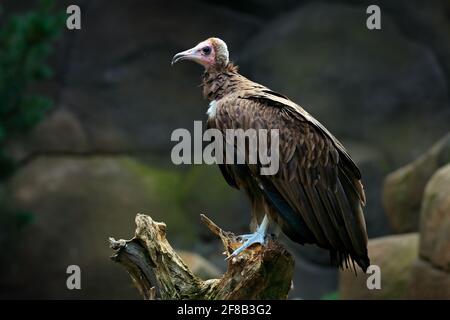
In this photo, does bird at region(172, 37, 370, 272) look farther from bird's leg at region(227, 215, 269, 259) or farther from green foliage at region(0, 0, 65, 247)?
green foliage at region(0, 0, 65, 247)

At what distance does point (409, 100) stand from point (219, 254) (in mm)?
2852

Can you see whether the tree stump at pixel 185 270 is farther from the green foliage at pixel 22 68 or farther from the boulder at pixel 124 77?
the boulder at pixel 124 77

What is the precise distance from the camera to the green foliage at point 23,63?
8062mm

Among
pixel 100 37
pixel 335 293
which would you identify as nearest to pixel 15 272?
pixel 100 37

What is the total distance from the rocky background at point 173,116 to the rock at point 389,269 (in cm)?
156

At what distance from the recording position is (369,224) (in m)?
9.19

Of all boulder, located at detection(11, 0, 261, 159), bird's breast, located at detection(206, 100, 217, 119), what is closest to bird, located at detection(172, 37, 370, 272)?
bird's breast, located at detection(206, 100, 217, 119)

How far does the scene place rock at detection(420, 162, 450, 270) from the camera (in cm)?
657

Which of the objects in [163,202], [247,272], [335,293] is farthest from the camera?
[163,202]

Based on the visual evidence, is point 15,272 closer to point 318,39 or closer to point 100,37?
point 100,37

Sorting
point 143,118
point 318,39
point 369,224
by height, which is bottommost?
point 369,224

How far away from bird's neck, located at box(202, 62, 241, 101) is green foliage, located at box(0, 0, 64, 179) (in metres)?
3.58

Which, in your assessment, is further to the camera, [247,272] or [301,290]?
[301,290]
